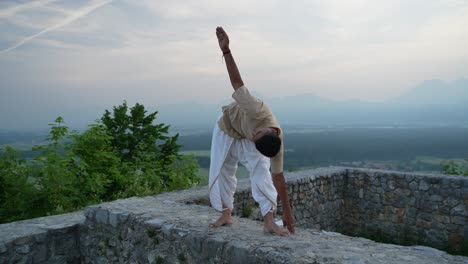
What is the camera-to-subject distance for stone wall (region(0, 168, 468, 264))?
10.1ft

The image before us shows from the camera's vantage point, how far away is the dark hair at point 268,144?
3096 mm

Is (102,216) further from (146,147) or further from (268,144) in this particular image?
(146,147)

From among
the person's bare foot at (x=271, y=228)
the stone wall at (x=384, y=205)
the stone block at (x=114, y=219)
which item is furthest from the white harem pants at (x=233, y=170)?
the stone wall at (x=384, y=205)

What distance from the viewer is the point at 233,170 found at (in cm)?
366

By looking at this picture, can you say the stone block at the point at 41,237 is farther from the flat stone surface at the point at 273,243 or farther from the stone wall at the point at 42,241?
the flat stone surface at the point at 273,243

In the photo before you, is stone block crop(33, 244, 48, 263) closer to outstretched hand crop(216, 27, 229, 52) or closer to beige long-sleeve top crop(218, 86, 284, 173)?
beige long-sleeve top crop(218, 86, 284, 173)

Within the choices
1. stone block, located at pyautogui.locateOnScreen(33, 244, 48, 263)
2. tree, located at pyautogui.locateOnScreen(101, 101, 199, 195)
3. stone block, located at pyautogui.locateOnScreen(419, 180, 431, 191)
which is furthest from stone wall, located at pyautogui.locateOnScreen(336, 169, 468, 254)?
stone block, located at pyautogui.locateOnScreen(33, 244, 48, 263)

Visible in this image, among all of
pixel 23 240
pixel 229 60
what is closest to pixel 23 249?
pixel 23 240

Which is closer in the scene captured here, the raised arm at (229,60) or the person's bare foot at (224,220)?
the raised arm at (229,60)

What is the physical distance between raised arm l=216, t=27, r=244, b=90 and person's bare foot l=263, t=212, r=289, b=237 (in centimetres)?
111

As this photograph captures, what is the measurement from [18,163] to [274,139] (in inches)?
181

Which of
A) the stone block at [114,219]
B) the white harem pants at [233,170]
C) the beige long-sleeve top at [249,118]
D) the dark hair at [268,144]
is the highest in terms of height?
the beige long-sleeve top at [249,118]

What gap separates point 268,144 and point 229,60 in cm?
77

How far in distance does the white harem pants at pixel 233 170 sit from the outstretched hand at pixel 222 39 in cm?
71
